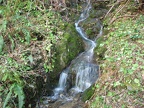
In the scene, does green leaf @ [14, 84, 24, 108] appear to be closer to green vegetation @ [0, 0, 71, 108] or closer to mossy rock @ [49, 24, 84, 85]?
green vegetation @ [0, 0, 71, 108]

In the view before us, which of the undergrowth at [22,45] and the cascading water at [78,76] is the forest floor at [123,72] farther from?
the undergrowth at [22,45]

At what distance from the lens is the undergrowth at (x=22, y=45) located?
162 inches

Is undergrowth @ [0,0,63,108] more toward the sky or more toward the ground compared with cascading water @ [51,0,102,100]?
more toward the sky

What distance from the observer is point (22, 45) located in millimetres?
5109

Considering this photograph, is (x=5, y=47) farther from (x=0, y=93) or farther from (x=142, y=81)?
(x=142, y=81)

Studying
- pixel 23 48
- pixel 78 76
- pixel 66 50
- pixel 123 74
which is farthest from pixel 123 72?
pixel 23 48

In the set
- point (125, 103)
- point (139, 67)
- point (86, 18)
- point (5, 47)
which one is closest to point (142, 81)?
point (139, 67)

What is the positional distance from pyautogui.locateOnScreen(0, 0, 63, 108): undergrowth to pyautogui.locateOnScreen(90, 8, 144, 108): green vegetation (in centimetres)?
158

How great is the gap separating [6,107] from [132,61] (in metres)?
2.85

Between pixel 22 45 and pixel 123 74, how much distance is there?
2.75m

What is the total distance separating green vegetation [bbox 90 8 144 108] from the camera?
3.62 m

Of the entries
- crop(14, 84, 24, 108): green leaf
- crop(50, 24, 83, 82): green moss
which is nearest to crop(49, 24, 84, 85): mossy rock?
crop(50, 24, 83, 82): green moss

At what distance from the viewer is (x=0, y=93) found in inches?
158

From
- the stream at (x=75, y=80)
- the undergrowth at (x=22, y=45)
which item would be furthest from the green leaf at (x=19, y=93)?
the stream at (x=75, y=80)
